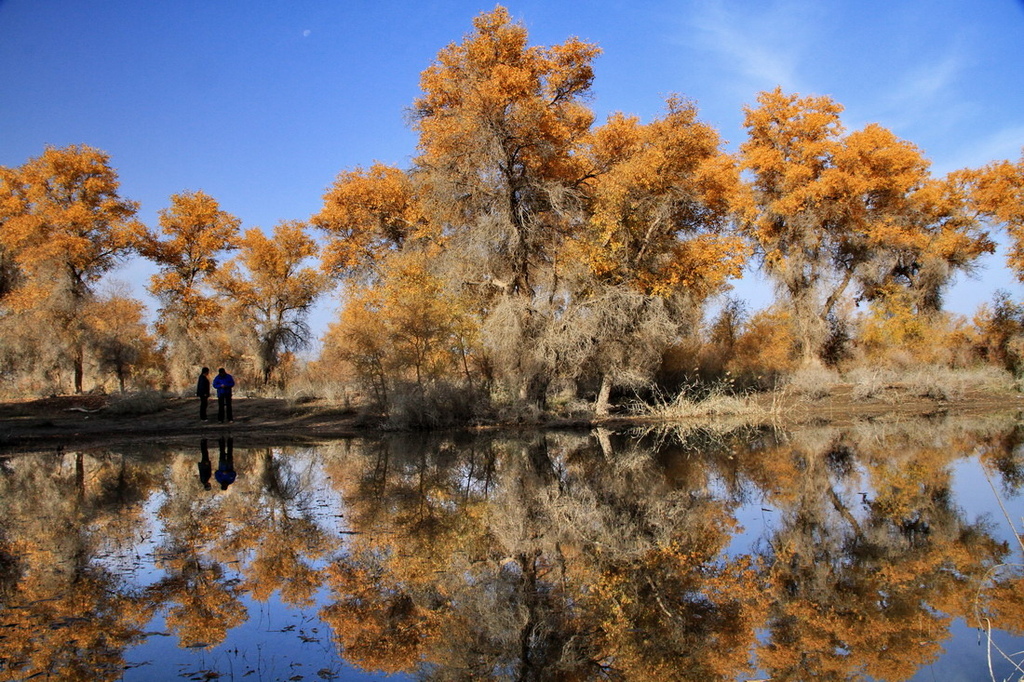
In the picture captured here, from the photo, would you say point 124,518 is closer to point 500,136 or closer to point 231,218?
point 500,136

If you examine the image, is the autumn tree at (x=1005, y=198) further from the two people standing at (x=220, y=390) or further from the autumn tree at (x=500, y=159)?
the two people standing at (x=220, y=390)

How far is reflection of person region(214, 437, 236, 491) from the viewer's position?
1116 cm

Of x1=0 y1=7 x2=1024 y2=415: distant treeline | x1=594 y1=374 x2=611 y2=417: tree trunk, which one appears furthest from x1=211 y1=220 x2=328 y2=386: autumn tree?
x1=594 y1=374 x2=611 y2=417: tree trunk

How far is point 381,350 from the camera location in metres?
21.1

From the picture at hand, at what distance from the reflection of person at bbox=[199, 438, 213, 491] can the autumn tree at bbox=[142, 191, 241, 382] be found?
19443mm

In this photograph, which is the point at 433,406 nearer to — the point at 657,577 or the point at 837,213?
the point at 657,577

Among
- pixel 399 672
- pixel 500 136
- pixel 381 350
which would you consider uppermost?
pixel 500 136

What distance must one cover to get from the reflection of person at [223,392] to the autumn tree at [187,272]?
13599mm

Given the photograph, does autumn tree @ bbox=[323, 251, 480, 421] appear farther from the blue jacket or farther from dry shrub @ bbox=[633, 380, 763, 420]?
dry shrub @ bbox=[633, 380, 763, 420]

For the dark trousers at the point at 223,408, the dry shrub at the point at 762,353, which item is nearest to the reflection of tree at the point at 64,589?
the dark trousers at the point at 223,408

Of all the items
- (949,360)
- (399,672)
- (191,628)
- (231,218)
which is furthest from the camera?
(231,218)

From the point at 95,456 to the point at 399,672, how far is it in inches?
541

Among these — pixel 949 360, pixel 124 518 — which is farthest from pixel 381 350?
pixel 949 360

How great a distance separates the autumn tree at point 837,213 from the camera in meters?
29.7
